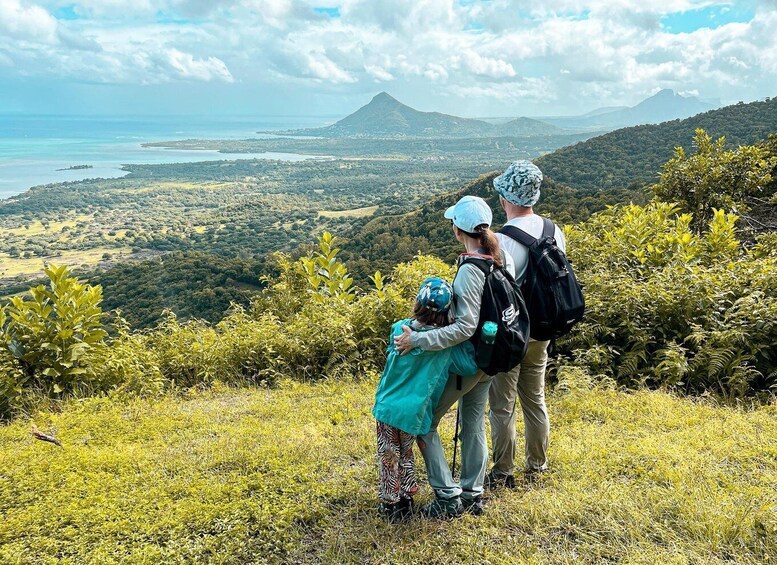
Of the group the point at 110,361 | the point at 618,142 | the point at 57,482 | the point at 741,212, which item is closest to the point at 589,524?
the point at 57,482

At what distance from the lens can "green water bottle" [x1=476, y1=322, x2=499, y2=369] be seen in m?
2.46

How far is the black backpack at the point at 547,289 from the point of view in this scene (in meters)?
2.69

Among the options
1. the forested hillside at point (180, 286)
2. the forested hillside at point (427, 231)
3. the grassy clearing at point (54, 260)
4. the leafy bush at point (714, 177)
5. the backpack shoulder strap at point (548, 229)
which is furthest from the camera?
the grassy clearing at point (54, 260)

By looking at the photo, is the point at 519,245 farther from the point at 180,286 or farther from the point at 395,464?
the point at 180,286

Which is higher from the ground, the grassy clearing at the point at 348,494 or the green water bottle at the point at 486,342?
the green water bottle at the point at 486,342

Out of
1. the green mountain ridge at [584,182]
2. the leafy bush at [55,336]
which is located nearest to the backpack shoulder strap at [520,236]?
the leafy bush at [55,336]

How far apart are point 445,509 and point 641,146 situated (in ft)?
212

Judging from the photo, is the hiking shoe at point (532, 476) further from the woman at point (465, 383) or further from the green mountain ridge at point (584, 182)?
the green mountain ridge at point (584, 182)

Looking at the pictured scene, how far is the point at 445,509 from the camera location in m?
2.76

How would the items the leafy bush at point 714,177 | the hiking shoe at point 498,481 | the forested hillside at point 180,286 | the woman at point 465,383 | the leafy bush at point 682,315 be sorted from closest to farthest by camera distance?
the woman at point 465,383
the hiking shoe at point 498,481
the leafy bush at point 682,315
the leafy bush at point 714,177
the forested hillside at point 180,286

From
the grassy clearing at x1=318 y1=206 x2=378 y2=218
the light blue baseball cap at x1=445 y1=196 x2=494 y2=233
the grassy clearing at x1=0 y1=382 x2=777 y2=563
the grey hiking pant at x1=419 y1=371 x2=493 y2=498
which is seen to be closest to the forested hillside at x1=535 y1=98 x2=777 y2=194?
the grassy clearing at x1=318 y1=206 x2=378 y2=218

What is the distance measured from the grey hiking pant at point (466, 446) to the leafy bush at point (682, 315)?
2544mm

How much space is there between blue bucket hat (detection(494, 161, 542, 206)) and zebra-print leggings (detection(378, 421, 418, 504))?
152 centimetres

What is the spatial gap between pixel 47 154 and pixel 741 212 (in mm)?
249449
